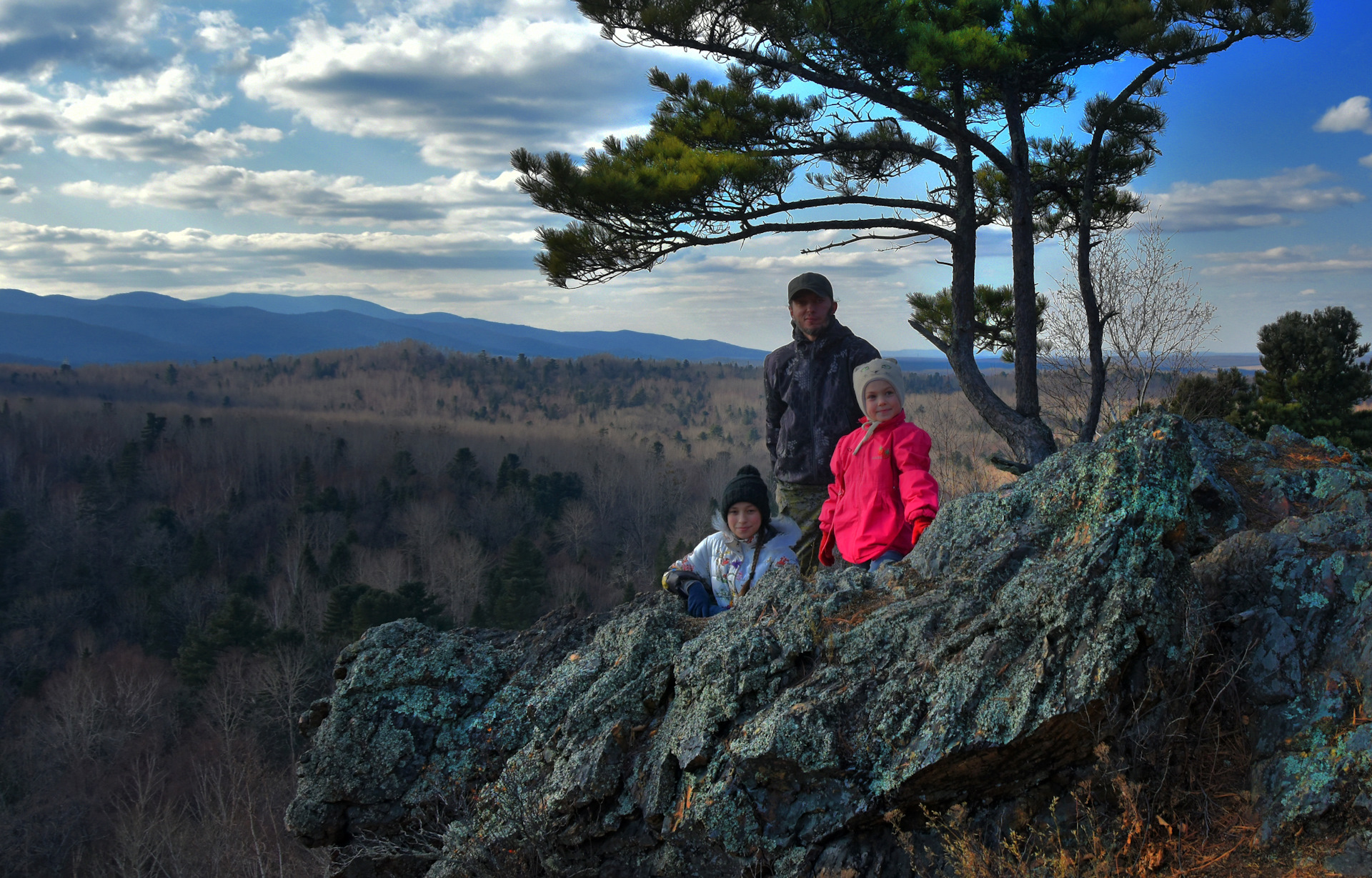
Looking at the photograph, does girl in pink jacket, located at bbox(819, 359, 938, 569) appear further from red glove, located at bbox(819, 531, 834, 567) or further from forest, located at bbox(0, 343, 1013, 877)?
forest, located at bbox(0, 343, 1013, 877)

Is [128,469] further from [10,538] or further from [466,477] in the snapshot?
[466,477]

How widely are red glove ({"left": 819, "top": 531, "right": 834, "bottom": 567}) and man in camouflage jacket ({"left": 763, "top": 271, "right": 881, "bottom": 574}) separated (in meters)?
0.53

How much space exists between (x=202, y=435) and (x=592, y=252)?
78496mm

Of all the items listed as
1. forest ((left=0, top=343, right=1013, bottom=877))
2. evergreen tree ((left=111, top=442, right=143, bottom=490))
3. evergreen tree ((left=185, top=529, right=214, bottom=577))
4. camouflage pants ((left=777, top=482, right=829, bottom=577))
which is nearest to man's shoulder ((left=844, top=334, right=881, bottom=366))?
camouflage pants ((left=777, top=482, right=829, bottom=577))

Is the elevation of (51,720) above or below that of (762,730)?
below

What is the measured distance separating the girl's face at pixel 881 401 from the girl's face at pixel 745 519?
81 cm

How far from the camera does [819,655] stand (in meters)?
3.44

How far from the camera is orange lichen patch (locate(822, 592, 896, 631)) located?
350 centimetres

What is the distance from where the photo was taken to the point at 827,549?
4.57 meters

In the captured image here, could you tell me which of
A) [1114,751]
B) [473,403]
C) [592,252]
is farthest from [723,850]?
[473,403]

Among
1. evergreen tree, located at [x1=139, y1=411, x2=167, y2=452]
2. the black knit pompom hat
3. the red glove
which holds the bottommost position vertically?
evergreen tree, located at [x1=139, y1=411, x2=167, y2=452]

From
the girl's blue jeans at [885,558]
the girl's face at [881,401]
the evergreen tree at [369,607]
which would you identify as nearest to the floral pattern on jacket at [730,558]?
the girl's blue jeans at [885,558]

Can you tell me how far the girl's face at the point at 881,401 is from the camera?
4180 millimetres

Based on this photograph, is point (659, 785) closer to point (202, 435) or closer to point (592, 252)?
point (592, 252)
